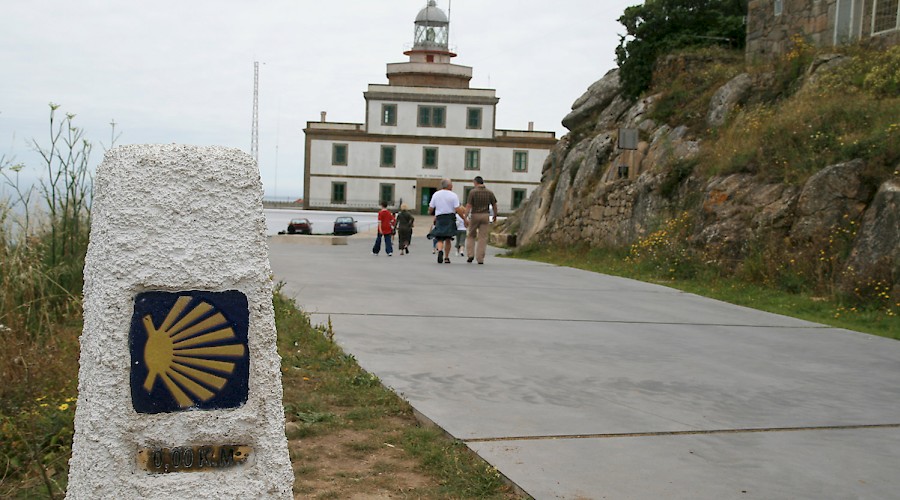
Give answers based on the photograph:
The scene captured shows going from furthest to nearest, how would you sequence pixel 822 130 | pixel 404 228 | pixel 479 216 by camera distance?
pixel 404 228
pixel 479 216
pixel 822 130

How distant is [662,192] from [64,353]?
11.3 meters

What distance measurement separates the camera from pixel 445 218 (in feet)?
48.6

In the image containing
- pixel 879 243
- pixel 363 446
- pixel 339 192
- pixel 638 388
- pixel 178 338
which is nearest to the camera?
pixel 178 338

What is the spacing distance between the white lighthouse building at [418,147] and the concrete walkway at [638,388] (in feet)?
175

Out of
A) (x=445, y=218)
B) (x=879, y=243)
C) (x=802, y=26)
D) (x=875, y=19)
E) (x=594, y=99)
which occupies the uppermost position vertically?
(x=802, y=26)

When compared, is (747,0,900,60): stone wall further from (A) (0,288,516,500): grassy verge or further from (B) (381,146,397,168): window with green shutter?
(B) (381,146,397,168): window with green shutter

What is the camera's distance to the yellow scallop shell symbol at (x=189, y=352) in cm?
262

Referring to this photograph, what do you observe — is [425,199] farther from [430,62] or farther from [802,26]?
[802,26]

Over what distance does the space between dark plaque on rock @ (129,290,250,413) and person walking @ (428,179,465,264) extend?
11896mm

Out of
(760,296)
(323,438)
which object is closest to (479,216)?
(760,296)

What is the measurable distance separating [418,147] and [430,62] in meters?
6.54

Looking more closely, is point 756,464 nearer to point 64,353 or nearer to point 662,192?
point 64,353

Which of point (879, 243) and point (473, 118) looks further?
point (473, 118)

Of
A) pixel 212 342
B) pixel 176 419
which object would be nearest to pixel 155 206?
pixel 212 342
